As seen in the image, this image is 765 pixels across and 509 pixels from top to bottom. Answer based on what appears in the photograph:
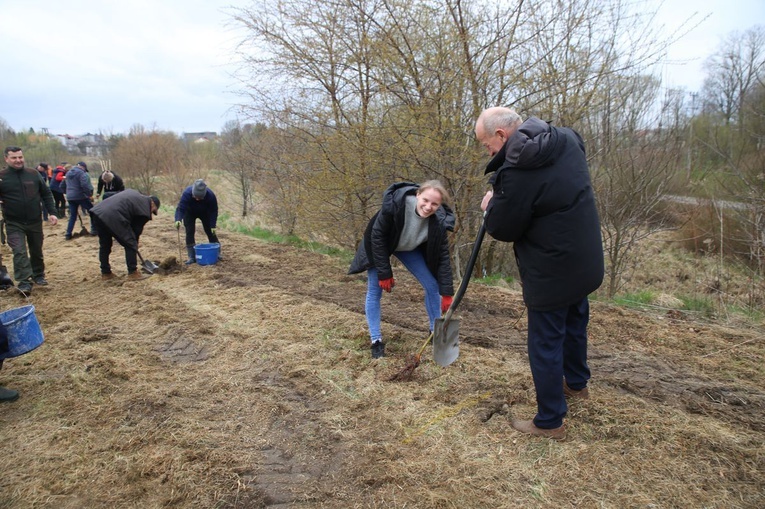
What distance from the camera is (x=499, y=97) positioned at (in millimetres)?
6273

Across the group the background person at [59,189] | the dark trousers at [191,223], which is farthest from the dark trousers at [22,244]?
the background person at [59,189]

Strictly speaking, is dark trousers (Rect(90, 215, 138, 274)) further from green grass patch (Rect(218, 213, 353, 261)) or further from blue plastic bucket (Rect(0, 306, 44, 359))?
green grass patch (Rect(218, 213, 353, 261))

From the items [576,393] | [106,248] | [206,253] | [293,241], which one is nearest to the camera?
[576,393]

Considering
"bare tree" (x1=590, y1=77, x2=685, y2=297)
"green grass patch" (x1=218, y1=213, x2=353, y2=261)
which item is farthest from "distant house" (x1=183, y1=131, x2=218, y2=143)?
"bare tree" (x1=590, y1=77, x2=685, y2=297)

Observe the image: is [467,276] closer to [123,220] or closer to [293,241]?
[123,220]

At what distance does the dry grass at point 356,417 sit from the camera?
2406mm

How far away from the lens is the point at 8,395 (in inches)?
132

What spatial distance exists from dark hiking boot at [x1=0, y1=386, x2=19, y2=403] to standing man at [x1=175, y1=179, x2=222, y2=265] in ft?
14.1

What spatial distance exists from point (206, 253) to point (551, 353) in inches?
251

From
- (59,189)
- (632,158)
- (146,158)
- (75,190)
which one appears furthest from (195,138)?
(632,158)

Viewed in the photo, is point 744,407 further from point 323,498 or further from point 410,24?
point 410,24

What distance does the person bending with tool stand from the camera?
3.55 metres

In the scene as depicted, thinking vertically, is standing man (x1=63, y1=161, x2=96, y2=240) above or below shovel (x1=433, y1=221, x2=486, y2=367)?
above

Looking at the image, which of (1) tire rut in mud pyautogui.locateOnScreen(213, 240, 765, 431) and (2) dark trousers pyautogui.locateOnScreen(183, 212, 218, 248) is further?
(2) dark trousers pyautogui.locateOnScreen(183, 212, 218, 248)
